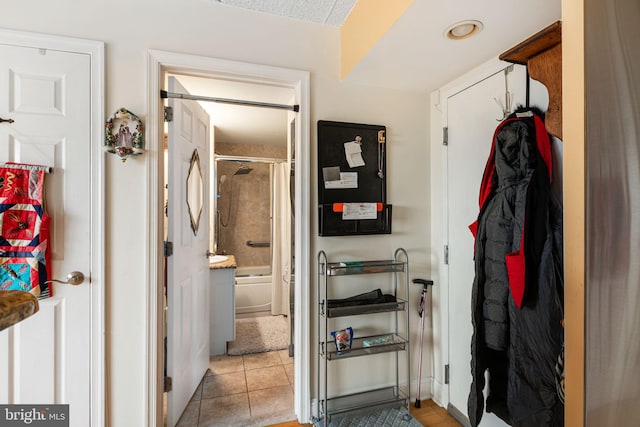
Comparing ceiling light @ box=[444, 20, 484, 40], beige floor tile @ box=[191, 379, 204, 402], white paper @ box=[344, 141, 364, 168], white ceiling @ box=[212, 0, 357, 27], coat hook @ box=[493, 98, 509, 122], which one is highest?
white ceiling @ box=[212, 0, 357, 27]

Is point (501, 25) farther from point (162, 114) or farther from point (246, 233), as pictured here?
point (246, 233)

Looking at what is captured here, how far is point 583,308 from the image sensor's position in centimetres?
59

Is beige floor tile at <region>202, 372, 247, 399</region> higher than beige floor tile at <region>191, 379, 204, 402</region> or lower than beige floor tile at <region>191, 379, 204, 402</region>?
lower

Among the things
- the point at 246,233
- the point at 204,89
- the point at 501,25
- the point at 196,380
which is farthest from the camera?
the point at 246,233

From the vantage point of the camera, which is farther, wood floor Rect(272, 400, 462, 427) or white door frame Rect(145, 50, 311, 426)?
wood floor Rect(272, 400, 462, 427)

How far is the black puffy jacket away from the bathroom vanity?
206cm

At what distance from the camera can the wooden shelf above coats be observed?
1.10 meters

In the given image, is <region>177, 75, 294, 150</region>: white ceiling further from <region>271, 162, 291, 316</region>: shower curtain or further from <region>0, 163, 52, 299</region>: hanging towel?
<region>0, 163, 52, 299</region>: hanging towel

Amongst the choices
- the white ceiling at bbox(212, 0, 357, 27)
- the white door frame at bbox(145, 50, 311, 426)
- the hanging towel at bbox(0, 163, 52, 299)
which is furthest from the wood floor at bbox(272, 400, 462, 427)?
the white ceiling at bbox(212, 0, 357, 27)

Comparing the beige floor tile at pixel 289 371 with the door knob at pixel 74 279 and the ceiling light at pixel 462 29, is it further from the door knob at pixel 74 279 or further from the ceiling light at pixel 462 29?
the ceiling light at pixel 462 29

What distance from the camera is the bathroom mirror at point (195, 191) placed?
1979mm

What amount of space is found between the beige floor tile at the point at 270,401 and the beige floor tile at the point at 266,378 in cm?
6

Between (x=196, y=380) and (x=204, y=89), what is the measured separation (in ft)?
7.46

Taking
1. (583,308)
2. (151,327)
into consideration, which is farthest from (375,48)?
(151,327)
